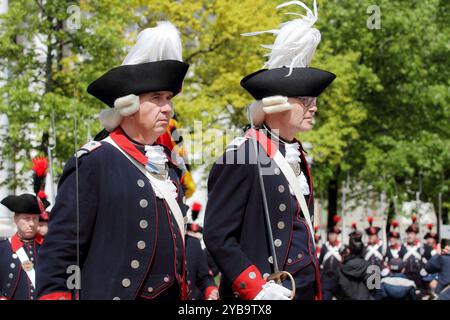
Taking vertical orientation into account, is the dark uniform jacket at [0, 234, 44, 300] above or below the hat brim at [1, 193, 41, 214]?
below

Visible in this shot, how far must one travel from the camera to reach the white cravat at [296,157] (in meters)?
6.11

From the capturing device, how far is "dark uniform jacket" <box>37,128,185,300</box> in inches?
187

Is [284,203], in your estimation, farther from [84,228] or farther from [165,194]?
[84,228]

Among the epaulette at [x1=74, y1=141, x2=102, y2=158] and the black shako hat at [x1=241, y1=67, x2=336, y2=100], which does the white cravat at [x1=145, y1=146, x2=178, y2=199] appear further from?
the black shako hat at [x1=241, y1=67, x2=336, y2=100]

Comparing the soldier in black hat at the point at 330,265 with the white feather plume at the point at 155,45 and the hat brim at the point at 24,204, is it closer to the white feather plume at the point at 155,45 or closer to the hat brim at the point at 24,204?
the hat brim at the point at 24,204

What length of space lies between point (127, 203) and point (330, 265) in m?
16.4

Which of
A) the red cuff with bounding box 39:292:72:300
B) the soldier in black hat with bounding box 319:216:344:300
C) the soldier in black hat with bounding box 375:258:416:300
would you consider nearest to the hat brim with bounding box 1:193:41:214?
the red cuff with bounding box 39:292:72:300

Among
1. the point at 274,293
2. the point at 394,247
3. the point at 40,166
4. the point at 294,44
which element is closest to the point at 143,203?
the point at 274,293

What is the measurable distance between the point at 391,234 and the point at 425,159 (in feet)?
16.7

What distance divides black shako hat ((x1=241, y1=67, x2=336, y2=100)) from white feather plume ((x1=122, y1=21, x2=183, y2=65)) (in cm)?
89

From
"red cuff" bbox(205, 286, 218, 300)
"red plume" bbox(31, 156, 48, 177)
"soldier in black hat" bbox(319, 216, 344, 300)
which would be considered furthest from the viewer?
"soldier in black hat" bbox(319, 216, 344, 300)

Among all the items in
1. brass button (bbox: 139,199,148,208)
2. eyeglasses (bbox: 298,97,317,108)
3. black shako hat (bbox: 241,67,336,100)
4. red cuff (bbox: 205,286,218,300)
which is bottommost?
red cuff (bbox: 205,286,218,300)

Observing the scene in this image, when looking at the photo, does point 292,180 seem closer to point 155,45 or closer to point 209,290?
point 155,45

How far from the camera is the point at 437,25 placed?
32.4 meters
